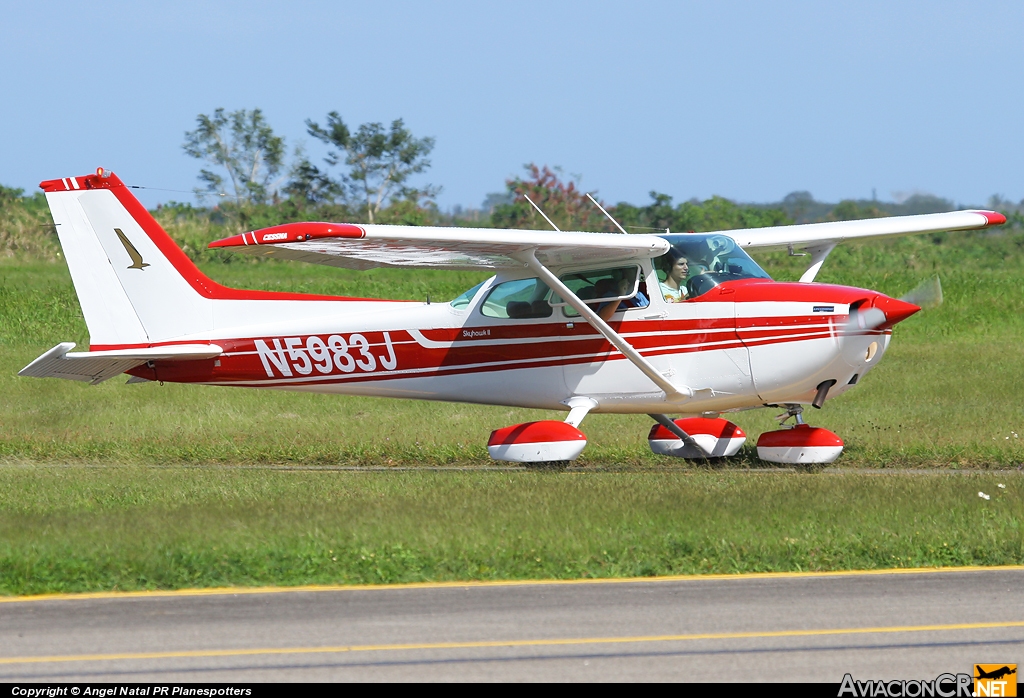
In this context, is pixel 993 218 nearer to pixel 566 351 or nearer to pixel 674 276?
pixel 674 276

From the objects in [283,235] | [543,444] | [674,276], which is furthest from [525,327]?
[283,235]

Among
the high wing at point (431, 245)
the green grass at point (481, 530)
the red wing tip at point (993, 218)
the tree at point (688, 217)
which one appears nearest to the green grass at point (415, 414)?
the red wing tip at point (993, 218)

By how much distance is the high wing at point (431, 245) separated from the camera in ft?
29.9

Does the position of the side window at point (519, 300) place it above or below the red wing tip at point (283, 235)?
below

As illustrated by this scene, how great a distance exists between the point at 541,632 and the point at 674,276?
5.89 m

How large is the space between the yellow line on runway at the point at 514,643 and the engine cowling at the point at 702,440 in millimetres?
6171

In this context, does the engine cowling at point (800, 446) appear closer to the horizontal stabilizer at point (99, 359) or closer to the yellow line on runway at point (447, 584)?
the yellow line on runway at point (447, 584)

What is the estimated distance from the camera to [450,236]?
10023 mm

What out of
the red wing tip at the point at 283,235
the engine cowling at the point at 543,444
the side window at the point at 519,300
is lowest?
the engine cowling at the point at 543,444

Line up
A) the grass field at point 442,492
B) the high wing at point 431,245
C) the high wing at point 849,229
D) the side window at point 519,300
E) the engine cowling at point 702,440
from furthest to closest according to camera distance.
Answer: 1. the high wing at point 849,229
2. the engine cowling at point 702,440
3. the side window at point 519,300
4. the high wing at point 431,245
5. the grass field at point 442,492

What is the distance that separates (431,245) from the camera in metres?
10.2

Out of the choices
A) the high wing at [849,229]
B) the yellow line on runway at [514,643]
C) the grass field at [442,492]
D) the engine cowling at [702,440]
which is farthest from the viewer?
the high wing at [849,229]

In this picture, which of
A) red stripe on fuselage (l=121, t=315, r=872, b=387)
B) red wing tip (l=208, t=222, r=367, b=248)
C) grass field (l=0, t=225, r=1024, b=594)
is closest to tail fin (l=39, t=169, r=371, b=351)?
red stripe on fuselage (l=121, t=315, r=872, b=387)

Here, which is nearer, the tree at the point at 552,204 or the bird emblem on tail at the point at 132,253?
the bird emblem on tail at the point at 132,253
